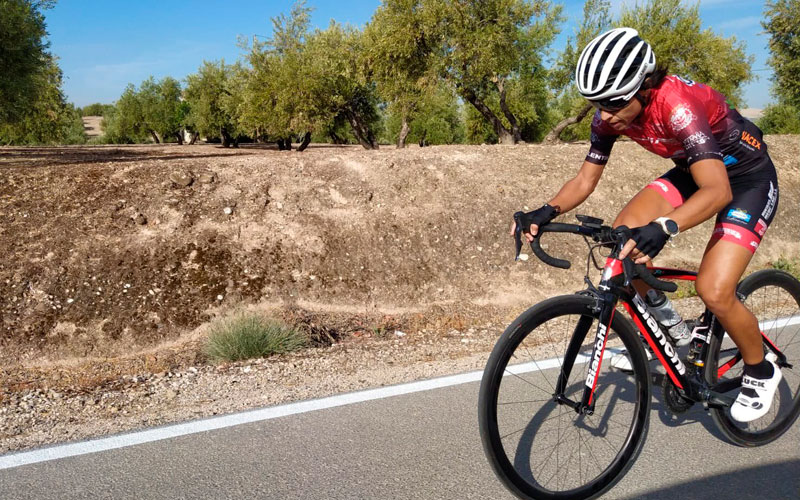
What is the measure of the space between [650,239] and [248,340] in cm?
389

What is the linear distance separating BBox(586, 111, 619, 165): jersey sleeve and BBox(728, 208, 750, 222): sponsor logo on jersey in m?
0.73

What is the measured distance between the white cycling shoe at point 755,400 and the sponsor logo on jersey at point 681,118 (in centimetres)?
150

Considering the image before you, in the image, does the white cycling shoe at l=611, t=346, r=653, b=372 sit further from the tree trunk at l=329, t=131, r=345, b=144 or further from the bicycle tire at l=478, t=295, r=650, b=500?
the tree trunk at l=329, t=131, r=345, b=144

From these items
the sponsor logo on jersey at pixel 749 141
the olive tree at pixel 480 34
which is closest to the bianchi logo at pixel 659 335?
the sponsor logo on jersey at pixel 749 141

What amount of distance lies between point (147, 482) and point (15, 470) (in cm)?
79

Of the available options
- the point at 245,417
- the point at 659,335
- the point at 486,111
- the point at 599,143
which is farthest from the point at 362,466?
the point at 486,111

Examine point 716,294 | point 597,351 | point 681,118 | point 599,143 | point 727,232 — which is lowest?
point 597,351

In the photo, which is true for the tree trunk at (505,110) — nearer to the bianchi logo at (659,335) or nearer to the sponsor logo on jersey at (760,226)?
the sponsor logo on jersey at (760,226)

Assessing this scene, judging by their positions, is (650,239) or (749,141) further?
(749,141)

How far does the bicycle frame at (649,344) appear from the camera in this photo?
283cm

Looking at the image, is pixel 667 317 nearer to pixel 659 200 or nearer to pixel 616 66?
pixel 659 200

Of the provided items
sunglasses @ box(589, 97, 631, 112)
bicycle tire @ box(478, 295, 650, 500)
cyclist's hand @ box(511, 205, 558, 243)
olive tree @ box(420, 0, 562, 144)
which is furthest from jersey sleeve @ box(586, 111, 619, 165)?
olive tree @ box(420, 0, 562, 144)

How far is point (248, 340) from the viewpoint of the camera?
5375 mm

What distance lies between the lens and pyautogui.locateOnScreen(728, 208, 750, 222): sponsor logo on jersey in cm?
321
